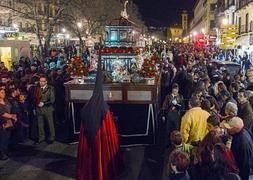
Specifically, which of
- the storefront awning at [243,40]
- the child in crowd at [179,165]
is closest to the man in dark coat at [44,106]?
the child in crowd at [179,165]

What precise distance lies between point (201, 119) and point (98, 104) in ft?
6.39

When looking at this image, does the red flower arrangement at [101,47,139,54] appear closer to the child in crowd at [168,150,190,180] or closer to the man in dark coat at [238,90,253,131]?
the man in dark coat at [238,90,253,131]

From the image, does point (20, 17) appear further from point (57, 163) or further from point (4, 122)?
point (57, 163)

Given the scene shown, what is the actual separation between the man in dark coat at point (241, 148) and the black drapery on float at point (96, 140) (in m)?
2.69

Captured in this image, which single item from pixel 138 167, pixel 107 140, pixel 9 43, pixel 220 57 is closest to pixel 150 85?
pixel 138 167

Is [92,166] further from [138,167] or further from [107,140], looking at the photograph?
[138,167]

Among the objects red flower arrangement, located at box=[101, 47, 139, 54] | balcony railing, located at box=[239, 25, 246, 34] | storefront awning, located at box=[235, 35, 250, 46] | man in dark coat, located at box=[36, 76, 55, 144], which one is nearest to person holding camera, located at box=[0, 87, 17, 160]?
man in dark coat, located at box=[36, 76, 55, 144]

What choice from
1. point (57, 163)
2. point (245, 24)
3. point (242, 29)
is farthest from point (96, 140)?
point (242, 29)

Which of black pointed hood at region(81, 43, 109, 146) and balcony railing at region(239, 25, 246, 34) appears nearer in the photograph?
black pointed hood at region(81, 43, 109, 146)

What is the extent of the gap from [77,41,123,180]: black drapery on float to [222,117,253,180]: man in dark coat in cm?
269

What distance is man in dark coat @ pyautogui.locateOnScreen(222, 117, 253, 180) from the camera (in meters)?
6.28

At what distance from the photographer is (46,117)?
37.5 feet

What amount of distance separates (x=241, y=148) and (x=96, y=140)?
287 cm

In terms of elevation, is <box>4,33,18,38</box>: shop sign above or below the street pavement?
above
